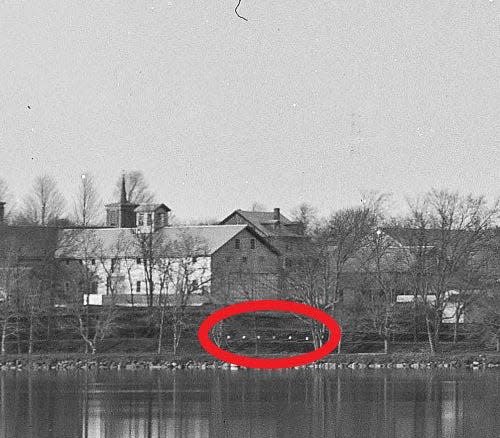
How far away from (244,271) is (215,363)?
17609 mm

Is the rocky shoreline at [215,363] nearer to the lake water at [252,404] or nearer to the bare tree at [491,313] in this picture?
the bare tree at [491,313]

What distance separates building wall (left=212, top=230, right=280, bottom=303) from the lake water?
16981mm

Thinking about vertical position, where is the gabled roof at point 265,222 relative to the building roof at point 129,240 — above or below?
above

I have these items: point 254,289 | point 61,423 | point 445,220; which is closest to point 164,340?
point 254,289

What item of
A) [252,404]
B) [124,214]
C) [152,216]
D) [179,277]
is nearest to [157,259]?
[179,277]

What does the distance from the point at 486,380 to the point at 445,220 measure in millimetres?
20243

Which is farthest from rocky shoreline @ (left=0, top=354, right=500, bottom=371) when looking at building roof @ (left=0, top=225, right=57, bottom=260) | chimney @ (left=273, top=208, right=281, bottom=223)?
chimney @ (left=273, top=208, right=281, bottom=223)

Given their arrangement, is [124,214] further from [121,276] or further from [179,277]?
[179,277]

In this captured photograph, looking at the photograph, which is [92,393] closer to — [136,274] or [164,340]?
[164,340]

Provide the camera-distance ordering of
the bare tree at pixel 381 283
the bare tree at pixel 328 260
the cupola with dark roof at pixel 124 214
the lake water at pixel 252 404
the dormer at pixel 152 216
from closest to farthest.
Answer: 1. the lake water at pixel 252 404
2. the bare tree at pixel 381 283
3. the bare tree at pixel 328 260
4. the dormer at pixel 152 216
5. the cupola with dark roof at pixel 124 214

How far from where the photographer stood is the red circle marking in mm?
64625

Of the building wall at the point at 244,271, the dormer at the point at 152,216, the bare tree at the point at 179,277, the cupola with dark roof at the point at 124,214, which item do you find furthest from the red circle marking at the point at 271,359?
the cupola with dark roof at the point at 124,214

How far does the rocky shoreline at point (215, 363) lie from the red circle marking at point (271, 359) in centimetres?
89

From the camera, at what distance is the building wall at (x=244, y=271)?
77531 mm
